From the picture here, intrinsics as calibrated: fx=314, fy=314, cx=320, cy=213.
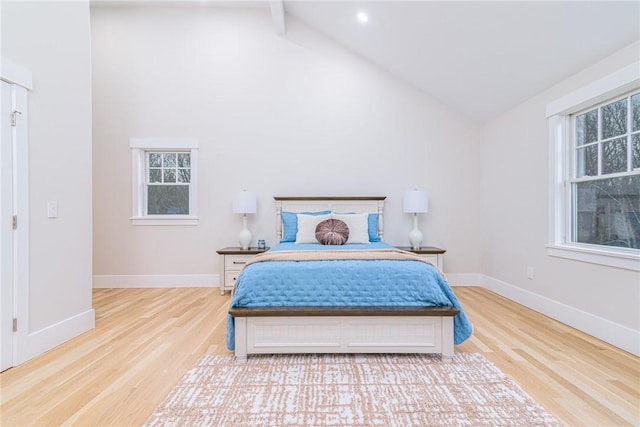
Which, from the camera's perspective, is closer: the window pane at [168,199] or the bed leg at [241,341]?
the bed leg at [241,341]

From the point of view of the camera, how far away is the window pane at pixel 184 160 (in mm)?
4426

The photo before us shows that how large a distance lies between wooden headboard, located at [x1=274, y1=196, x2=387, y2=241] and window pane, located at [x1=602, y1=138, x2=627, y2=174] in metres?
2.20

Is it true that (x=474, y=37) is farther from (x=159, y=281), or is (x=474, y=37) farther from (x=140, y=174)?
(x=159, y=281)

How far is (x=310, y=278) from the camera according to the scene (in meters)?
2.17

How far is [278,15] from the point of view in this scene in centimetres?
409

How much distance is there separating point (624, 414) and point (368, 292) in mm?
1402

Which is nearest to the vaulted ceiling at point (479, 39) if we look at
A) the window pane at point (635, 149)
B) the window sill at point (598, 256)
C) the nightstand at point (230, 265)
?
the window pane at point (635, 149)

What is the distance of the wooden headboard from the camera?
13.7ft

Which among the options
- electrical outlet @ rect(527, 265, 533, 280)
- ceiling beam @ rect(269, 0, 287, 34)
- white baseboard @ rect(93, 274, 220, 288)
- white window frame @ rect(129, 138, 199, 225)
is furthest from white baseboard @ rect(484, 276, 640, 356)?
ceiling beam @ rect(269, 0, 287, 34)

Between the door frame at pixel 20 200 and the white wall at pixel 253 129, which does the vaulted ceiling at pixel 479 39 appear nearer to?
the white wall at pixel 253 129

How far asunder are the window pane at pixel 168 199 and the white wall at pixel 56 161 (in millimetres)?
1593

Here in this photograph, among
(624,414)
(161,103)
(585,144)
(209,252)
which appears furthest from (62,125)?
(585,144)

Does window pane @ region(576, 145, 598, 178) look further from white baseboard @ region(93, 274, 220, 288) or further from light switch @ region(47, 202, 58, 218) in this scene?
light switch @ region(47, 202, 58, 218)

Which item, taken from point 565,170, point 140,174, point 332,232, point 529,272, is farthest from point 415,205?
point 140,174
